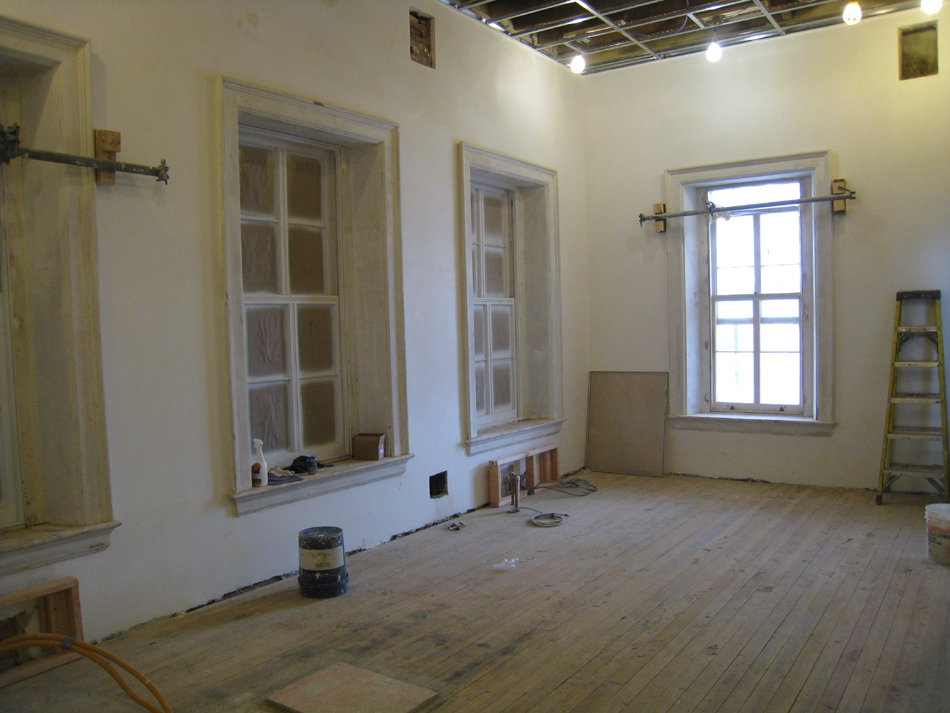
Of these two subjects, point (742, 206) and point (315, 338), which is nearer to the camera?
point (315, 338)

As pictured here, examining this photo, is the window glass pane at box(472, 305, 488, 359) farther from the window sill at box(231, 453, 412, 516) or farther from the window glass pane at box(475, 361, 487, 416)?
the window sill at box(231, 453, 412, 516)

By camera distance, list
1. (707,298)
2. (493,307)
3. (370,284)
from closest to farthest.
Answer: (370,284), (493,307), (707,298)

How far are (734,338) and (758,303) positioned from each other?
1.19 feet

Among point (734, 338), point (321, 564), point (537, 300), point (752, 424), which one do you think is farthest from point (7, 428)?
point (734, 338)

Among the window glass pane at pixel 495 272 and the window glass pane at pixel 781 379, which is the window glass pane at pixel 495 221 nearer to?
the window glass pane at pixel 495 272

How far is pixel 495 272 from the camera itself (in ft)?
20.4

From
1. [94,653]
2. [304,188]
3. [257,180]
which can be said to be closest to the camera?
[94,653]

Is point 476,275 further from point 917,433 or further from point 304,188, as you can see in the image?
point 917,433

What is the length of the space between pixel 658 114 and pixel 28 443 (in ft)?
18.0

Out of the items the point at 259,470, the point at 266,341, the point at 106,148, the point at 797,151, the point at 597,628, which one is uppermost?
the point at 797,151

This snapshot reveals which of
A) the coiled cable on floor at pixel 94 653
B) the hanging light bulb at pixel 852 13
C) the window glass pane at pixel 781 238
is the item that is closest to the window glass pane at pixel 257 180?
the coiled cable on floor at pixel 94 653

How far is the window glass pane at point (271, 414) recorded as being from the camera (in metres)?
4.16

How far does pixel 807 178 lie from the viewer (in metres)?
6.04

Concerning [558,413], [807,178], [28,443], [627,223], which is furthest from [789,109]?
[28,443]
